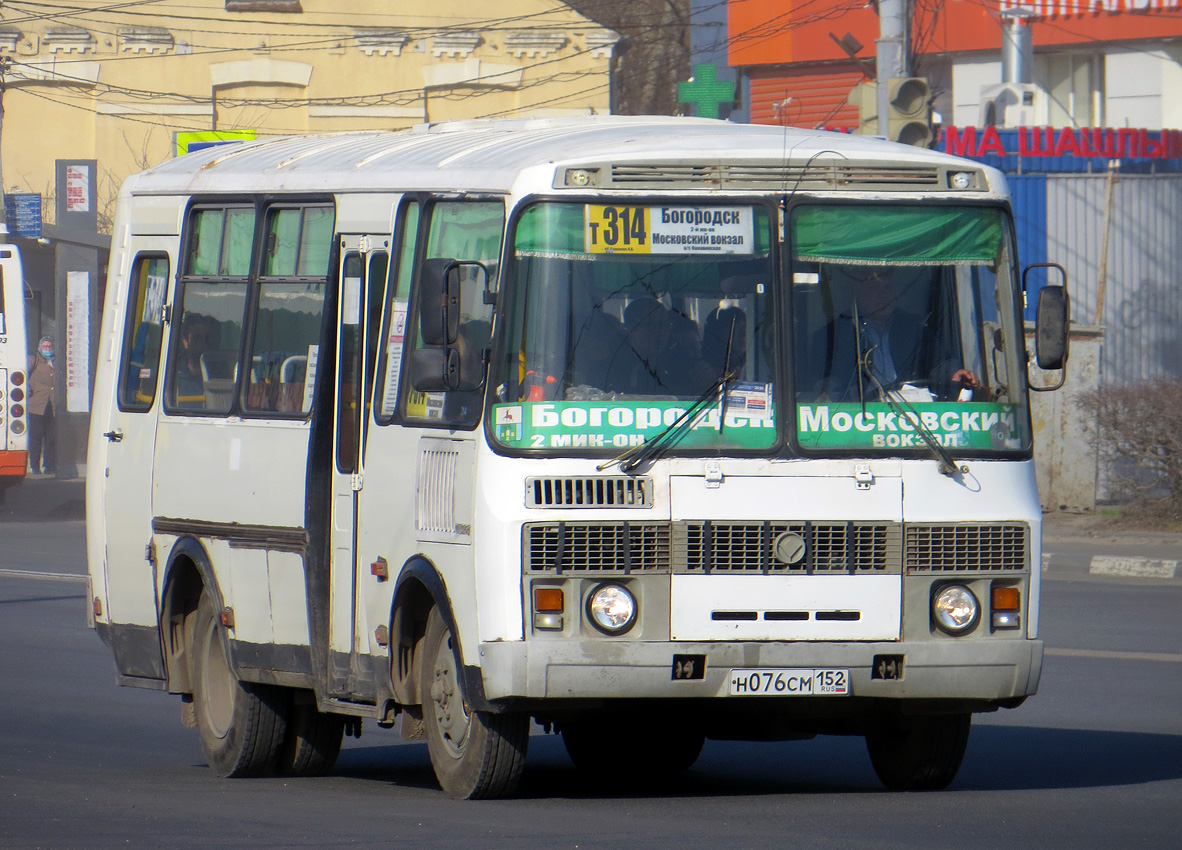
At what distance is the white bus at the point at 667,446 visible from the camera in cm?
730

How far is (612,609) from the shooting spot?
23.9 feet

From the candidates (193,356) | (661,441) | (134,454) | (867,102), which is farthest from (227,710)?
(867,102)

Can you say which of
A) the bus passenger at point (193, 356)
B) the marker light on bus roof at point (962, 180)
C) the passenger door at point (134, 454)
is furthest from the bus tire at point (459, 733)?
the marker light on bus roof at point (962, 180)

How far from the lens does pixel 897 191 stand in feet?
25.6

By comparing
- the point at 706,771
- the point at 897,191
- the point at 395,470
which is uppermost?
the point at 897,191

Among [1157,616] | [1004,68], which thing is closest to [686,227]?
[1157,616]

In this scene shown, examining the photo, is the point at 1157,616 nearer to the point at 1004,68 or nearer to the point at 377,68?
the point at 1004,68

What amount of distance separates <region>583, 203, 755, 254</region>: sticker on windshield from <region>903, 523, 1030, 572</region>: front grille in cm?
119

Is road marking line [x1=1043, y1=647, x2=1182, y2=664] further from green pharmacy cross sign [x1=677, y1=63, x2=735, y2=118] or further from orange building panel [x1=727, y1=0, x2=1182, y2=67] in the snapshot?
green pharmacy cross sign [x1=677, y1=63, x2=735, y2=118]

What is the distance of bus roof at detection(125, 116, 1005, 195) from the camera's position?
7.56 metres

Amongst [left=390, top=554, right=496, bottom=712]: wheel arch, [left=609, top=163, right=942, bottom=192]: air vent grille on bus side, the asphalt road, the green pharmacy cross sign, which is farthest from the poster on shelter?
[left=609, top=163, right=942, bottom=192]: air vent grille on bus side

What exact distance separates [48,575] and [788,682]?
11.6m

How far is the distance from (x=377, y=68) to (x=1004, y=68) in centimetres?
1796

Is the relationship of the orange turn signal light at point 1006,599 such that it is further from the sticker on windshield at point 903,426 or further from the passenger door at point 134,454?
the passenger door at point 134,454
